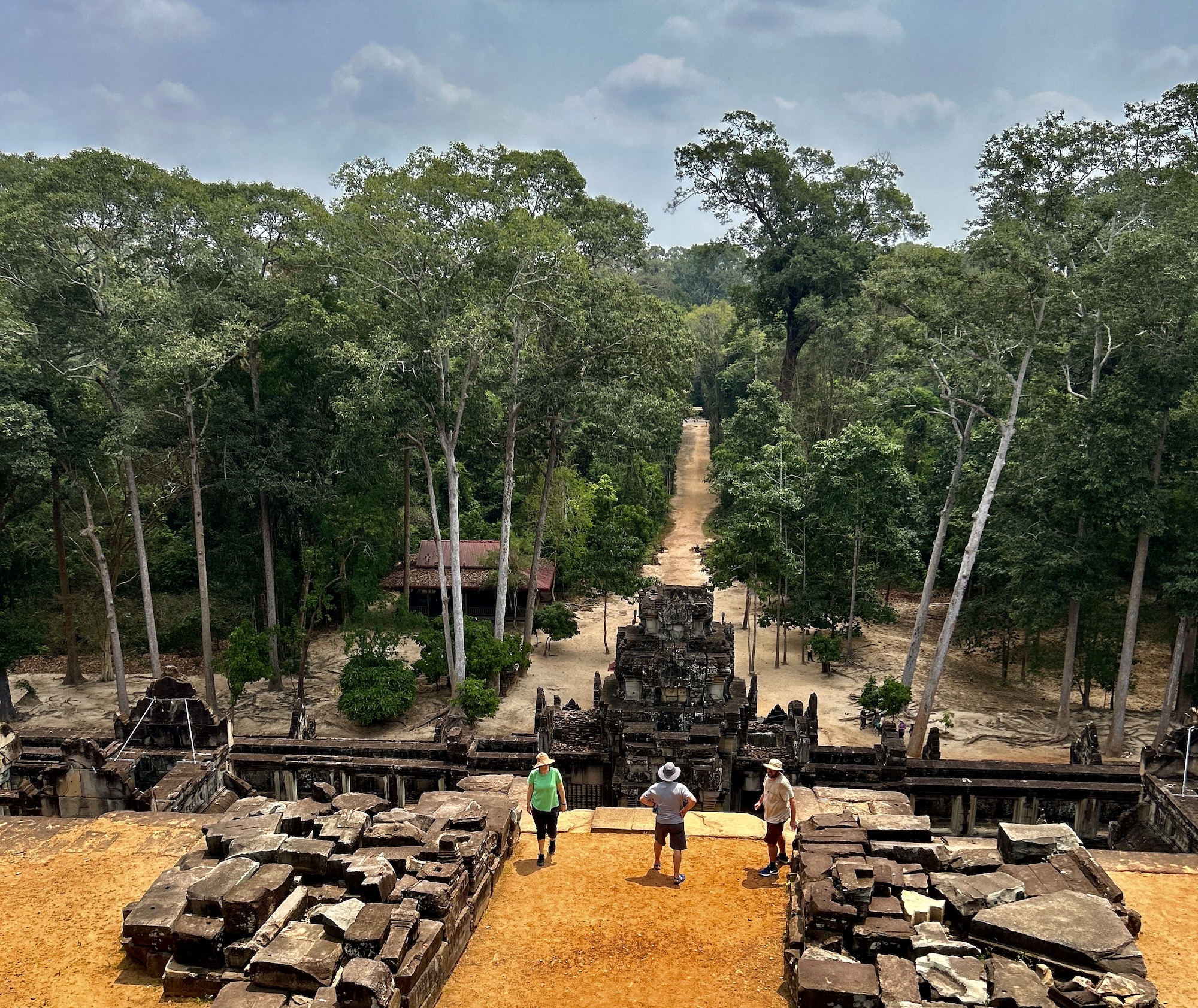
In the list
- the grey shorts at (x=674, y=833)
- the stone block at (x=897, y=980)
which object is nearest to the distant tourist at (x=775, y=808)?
the grey shorts at (x=674, y=833)

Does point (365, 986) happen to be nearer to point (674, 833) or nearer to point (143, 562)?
point (674, 833)

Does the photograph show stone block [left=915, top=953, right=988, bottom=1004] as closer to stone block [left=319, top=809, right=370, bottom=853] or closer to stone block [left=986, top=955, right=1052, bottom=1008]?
stone block [left=986, top=955, right=1052, bottom=1008]

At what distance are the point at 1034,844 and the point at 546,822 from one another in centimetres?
632

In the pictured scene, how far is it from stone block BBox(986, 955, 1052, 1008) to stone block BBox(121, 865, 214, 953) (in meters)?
8.54

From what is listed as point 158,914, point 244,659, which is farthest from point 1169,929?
point 244,659

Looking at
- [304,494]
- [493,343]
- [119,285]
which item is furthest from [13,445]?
[493,343]

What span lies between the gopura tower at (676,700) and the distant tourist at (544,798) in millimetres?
3803

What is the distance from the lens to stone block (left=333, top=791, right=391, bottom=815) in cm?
1173

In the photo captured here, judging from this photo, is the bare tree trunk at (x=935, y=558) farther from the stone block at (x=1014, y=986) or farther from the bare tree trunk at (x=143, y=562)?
the bare tree trunk at (x=143, y=562)

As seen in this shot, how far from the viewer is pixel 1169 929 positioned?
→ 10828mm

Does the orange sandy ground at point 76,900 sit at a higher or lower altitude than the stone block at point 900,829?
lower

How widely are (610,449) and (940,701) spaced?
43.1 feet

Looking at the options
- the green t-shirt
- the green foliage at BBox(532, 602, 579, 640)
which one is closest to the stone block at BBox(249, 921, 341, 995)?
the green t-shirt

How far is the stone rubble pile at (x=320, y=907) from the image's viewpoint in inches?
335
